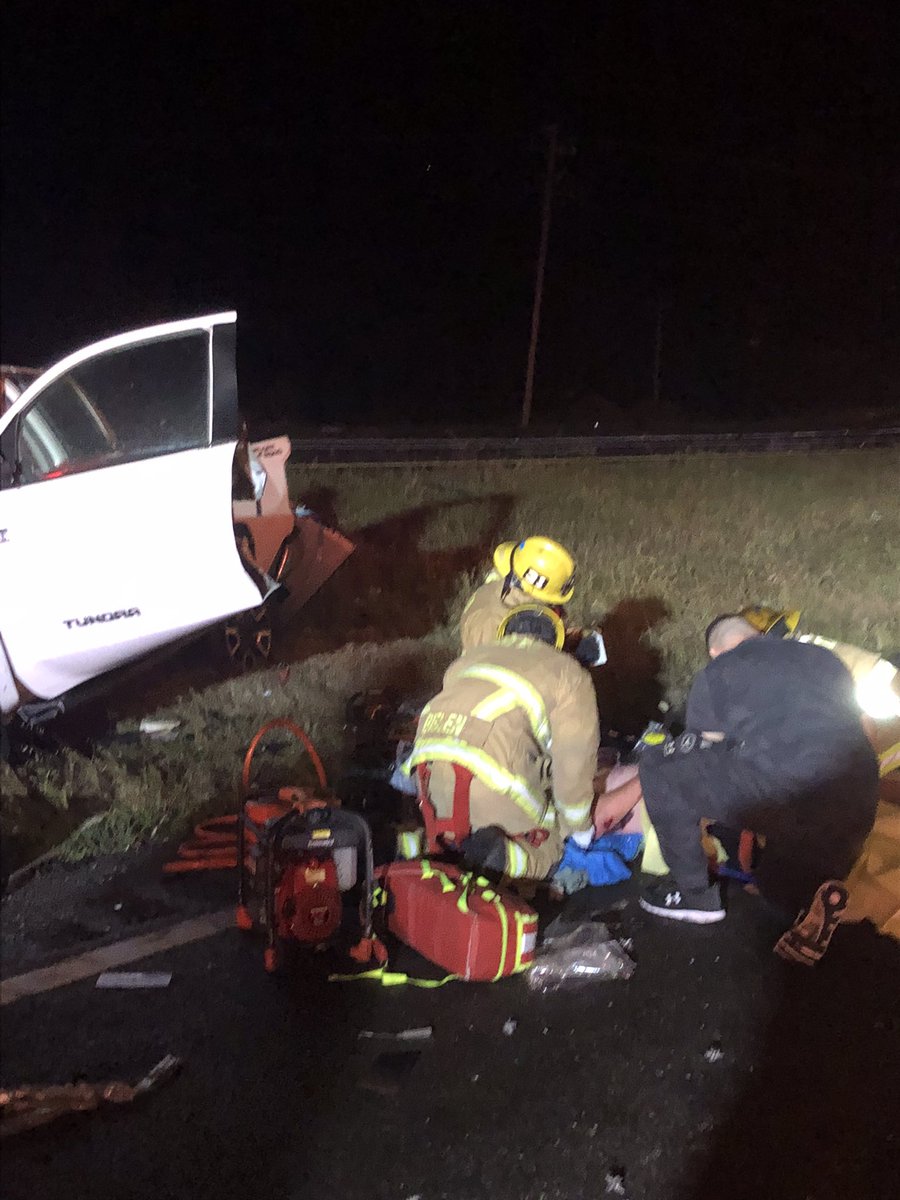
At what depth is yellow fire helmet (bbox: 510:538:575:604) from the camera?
4.26 meters

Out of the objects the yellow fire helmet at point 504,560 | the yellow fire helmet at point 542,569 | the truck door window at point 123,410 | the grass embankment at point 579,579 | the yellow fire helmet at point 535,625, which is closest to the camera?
the yellow fire helmet at point 535,625

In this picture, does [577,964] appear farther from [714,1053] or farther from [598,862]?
[598,862]

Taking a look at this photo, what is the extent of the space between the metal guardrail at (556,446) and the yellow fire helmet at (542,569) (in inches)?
298

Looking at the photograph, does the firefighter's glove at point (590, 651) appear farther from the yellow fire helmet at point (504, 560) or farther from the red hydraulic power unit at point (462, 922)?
the red hydraulic power unit at point (462, 922)

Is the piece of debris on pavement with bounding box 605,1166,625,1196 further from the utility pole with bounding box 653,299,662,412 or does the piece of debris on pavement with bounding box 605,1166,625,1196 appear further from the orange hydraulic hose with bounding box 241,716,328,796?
the utility pole with bounding box 653,299,662,412

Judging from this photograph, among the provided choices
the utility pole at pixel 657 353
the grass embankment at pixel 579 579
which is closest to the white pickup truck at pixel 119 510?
the grass embankment at pixel 579 579

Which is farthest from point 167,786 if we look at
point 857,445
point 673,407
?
point 673,407

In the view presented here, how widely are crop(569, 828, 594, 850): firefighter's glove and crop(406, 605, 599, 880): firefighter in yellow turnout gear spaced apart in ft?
0.40

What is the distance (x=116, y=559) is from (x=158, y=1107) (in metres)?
2.51

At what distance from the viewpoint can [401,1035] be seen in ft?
10.2

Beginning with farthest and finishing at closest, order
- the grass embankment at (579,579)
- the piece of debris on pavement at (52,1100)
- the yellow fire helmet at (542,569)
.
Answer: the grass embankment at (579,579)
the yellow fire helmet at (542,569)
the piece of debris on pavement at (52,1100)

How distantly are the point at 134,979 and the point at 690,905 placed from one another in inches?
85.2

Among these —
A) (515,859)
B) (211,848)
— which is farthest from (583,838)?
(211,848)

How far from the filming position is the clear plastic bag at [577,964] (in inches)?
135
